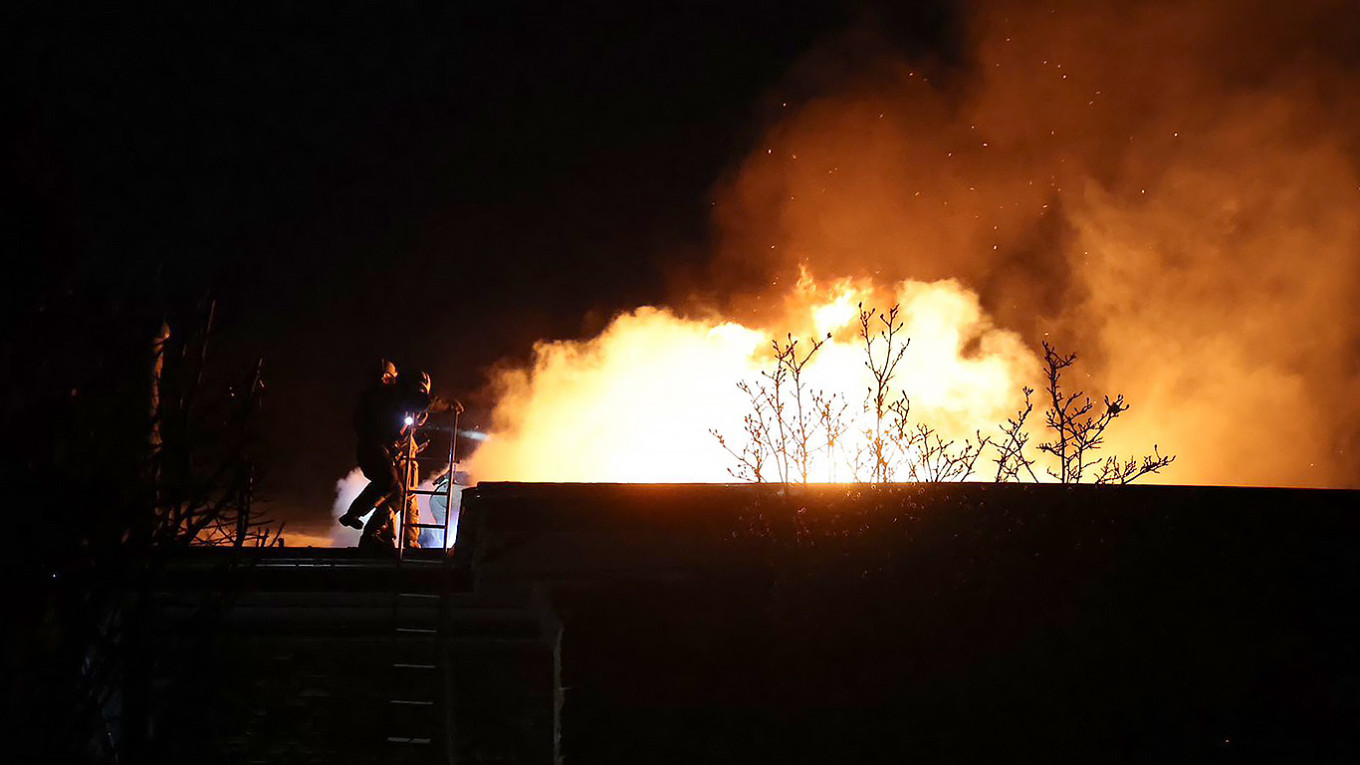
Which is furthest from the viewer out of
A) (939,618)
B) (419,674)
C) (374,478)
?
(374,478)

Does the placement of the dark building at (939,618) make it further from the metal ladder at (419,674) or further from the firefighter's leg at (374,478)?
the firefighter's leg at (374,478)

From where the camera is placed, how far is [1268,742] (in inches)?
213

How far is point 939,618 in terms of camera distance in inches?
221

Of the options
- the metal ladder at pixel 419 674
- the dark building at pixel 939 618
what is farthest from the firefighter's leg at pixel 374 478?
the dark building at pixel 939 618

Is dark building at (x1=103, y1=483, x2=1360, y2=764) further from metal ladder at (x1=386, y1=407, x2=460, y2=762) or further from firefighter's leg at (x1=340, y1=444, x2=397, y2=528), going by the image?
firefighter's leg at (x1=340, y1=444, x2=397, y2=528)

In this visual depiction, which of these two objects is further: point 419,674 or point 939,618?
point 419,674

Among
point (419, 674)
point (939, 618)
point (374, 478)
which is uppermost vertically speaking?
point (374, 478)

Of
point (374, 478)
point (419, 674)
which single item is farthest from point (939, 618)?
point (374, 478)

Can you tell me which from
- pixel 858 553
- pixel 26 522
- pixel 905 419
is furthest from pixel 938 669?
pixel 905 419

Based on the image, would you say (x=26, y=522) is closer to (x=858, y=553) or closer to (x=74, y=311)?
(x=74, y=311)

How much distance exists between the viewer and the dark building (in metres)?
5.41

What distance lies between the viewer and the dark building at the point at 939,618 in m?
5.41

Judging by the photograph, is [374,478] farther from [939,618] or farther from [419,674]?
[939,618]

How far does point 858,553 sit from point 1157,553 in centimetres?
196
